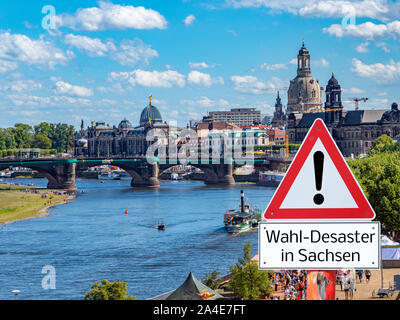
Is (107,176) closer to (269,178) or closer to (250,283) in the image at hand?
(269,178)

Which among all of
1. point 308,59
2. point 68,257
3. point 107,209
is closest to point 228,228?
point 68,257

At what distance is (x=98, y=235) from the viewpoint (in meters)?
41.0

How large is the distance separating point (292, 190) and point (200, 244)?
108 feet

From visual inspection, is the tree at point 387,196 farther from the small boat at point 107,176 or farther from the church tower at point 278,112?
the church tower at point 278,112

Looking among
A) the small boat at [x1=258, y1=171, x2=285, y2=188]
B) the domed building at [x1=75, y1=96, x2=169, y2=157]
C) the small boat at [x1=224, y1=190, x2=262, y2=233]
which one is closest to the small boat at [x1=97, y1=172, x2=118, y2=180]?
the domed building at [x1=75, y1=96, x2=169, y2=157]

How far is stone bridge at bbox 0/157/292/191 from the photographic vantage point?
85000 mm

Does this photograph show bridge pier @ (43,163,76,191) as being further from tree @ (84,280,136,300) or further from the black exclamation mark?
the black exclamation mark

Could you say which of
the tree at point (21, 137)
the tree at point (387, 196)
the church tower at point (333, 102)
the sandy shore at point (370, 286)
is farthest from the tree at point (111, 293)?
the tree at point (21, 137)

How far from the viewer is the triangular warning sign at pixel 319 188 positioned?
318cm

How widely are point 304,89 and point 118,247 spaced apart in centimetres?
13145
